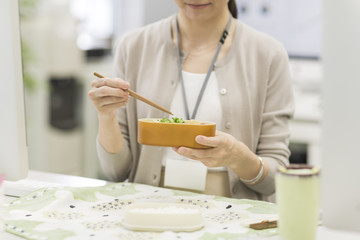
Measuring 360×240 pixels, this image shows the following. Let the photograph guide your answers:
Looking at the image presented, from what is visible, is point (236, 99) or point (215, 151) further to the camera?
point (236, 99)

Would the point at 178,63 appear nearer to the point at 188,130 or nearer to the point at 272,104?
the point at 272,104

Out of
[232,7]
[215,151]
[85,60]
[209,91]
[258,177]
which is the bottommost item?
[258,177]

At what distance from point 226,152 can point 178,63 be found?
40cm

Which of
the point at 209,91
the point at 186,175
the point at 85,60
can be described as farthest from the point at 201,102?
the point at 85,60

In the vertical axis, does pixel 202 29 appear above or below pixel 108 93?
above

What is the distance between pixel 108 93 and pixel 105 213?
28 cm

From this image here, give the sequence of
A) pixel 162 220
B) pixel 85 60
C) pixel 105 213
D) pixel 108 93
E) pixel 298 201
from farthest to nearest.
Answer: pixel 85 60, pixel 108 93, pixel 105 213, pixel 162 220, pixel 298 201

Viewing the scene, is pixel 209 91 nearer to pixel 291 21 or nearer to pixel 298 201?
pixel 298 201

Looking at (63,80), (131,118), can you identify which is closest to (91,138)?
(63,80)

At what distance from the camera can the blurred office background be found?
296 cm

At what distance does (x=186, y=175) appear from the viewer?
1.41m

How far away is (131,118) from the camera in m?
1.56

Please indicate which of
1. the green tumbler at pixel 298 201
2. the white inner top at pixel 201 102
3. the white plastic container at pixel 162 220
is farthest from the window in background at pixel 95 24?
the green tumbler at pixel 298 201

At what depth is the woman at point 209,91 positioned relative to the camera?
58.1 inches
